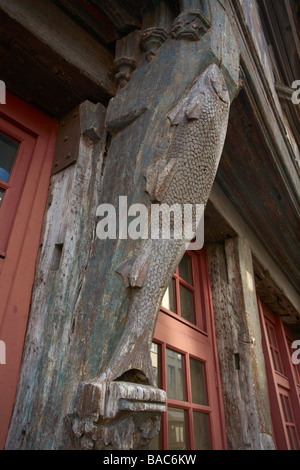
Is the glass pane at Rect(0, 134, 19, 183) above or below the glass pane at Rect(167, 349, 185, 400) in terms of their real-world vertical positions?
above

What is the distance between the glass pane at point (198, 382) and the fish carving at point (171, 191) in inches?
43.9

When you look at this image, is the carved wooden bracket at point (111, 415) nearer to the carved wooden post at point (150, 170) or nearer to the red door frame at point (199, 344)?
the carved wooden post at point (150, 170)

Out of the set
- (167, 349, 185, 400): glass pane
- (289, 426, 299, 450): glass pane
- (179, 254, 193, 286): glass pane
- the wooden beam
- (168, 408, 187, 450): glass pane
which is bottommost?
(168, 408, 187, 450): glass pane

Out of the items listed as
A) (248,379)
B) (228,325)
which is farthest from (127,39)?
(248,379)

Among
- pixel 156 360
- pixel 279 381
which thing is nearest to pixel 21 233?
pixel 156 360

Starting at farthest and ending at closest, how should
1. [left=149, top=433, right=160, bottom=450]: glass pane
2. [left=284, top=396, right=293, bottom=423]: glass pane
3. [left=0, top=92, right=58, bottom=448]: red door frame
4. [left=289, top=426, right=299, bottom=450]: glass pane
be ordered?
[left=284, top=396, right=293, bottom=423]: glass pane, [left=289, top=426, right=299, bottom=450]: glass pane, [left=149, top=433, right=160, bottom=450]: glass pane, [left=0, top=92, right=58, bottom=448]: red door frame

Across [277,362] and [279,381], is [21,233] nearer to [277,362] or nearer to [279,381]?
[279,381]

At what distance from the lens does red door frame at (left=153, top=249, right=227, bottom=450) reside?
5.31ft

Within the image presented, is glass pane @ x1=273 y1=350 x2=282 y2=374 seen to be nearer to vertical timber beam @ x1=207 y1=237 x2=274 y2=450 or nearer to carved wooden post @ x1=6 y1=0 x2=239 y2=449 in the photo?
vertical timber beam @ x1=207 y1=237 x2=274 y2=450

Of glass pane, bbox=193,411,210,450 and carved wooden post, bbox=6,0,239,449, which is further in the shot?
glass pane, bbox=193,411,210,450

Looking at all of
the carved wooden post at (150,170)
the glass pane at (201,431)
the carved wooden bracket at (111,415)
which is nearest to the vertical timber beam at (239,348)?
Answer: the glass pane at (201,431)

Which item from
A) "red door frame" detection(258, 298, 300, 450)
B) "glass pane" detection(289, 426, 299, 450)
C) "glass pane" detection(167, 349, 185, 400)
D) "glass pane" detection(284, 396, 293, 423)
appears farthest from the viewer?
"glass pane" detection(284, 396, 293, 423)

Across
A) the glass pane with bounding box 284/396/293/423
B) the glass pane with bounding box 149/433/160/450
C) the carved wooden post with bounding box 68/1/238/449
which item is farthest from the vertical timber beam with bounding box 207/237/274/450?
the glass pane with bounding box 284/396/293/423

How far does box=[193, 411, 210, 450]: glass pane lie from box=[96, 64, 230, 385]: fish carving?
1124 millimetres
